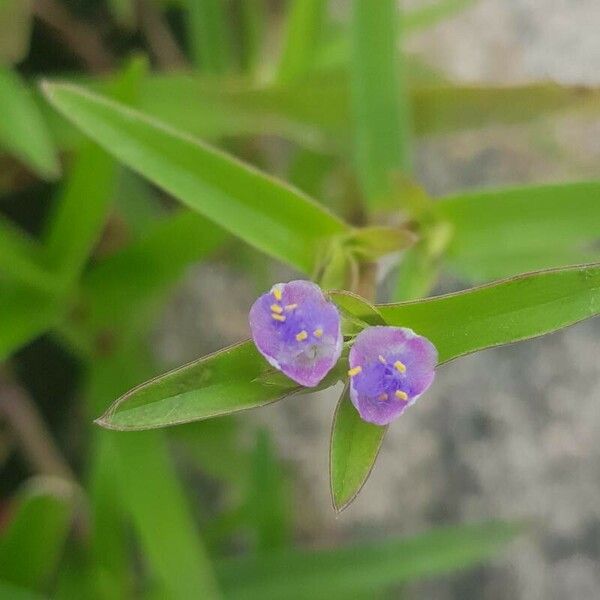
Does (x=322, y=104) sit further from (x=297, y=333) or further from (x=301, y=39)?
(x=297, y=333)

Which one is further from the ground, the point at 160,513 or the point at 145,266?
the point at 145,266

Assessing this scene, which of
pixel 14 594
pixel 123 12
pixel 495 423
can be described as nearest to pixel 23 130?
pixel 123 12

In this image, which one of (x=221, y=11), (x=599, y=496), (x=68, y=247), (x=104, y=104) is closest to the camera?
(x=104, y=104)

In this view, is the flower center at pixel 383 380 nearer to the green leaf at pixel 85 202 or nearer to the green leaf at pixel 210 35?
the green leaf at pixel 85 202

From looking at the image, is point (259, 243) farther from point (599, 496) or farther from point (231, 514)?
point (599, 496)

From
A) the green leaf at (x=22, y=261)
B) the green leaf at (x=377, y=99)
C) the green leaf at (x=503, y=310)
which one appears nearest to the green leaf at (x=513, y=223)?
the green leaf at (x=377, y=99)

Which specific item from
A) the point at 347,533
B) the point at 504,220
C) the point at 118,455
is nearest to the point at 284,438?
the point at 347,533
